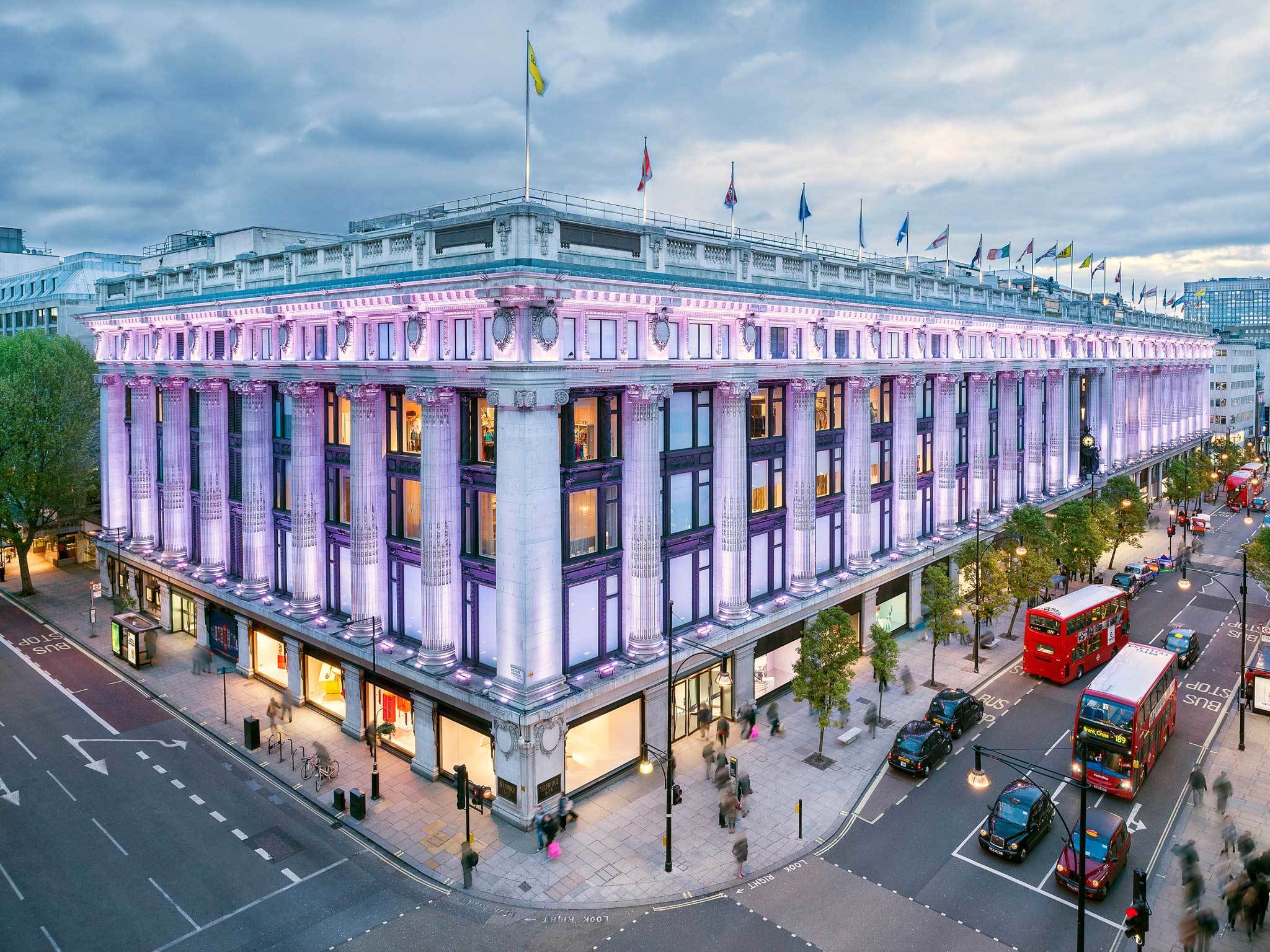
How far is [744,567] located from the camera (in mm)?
41188

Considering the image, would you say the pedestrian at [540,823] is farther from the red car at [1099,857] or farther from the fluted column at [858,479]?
the fluted column at [858,479]

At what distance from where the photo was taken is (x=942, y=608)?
46281 millimetres

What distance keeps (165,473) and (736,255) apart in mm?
40095

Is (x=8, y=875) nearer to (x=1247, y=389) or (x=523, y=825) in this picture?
(x=523, y=825)

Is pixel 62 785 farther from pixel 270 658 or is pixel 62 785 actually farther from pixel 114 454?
pixel 114 454

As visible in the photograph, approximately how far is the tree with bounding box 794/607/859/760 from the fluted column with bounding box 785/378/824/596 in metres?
6.63

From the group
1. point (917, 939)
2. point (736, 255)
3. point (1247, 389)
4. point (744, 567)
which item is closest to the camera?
point (917, 939)

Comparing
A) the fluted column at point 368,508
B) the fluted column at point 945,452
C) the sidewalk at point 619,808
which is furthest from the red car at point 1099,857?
the fluted column at point 945,452

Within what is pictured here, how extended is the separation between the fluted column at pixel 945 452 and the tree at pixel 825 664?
23.4m

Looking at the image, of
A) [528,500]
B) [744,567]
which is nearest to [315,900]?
[528,500]

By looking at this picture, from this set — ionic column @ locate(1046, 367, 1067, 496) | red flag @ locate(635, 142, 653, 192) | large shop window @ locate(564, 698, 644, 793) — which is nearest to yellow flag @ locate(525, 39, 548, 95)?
red flag @ locate(635, 142, 653, 192)

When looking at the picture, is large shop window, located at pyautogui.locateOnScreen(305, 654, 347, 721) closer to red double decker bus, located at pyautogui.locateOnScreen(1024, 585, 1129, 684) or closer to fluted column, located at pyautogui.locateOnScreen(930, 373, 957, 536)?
red double decker bus, located at pyautogui.locateOnScreen(1024, 585, 1129, 684)

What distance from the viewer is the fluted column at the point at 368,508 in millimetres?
37844

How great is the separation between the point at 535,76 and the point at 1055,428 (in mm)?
62635
